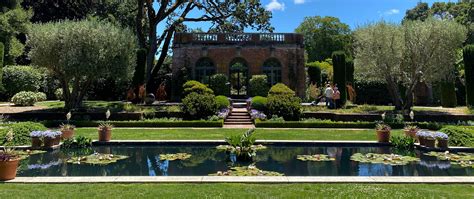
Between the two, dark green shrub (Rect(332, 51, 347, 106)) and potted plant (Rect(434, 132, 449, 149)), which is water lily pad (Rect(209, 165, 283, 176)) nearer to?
potted plant (Rect(434, 132, 449, 149))

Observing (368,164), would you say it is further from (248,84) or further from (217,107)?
(248,84)

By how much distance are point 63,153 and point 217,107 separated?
9.85m

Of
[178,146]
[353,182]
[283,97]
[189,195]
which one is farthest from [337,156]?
[283,97]

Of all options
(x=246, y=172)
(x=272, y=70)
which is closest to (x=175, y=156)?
(x=246, y=172)

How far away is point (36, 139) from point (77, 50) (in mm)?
9208

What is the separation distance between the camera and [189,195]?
610cm

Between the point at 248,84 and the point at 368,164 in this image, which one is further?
the point at 248,84

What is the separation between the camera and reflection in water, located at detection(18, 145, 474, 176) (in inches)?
333

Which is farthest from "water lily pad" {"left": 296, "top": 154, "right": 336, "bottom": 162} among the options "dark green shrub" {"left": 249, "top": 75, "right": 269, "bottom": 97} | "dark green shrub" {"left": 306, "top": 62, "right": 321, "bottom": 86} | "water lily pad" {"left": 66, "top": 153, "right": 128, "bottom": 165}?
"dark green shrub" {"left": 306, "top": 62, "right": 321, "bottom": 86}

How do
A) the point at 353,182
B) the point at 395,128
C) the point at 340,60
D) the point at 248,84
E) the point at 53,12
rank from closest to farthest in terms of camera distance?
1. the point at 353,182
2. the point at 395,128
3. the point at 340,60
4. the point at 248,84
5. the point at 53,12

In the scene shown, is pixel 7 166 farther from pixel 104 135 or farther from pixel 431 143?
pixel 431 143

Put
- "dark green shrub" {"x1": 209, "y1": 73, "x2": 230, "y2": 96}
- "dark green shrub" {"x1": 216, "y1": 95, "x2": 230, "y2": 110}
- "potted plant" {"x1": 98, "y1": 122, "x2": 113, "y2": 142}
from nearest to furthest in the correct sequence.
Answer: "potted plant" {"x1": 98, "y1": 122, "x2": 113, "y2": 142}
"dark green shrub" {"x1": 216, "y1": 95, "x2": 230, "y2": 110}
"dark green shrub" {"x1": 209, "y1": 73, "x2": 230, "y2": 96}

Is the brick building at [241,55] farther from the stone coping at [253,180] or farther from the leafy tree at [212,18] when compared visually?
the stone coping at [253,180]

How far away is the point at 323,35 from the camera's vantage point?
6156 centimetres
